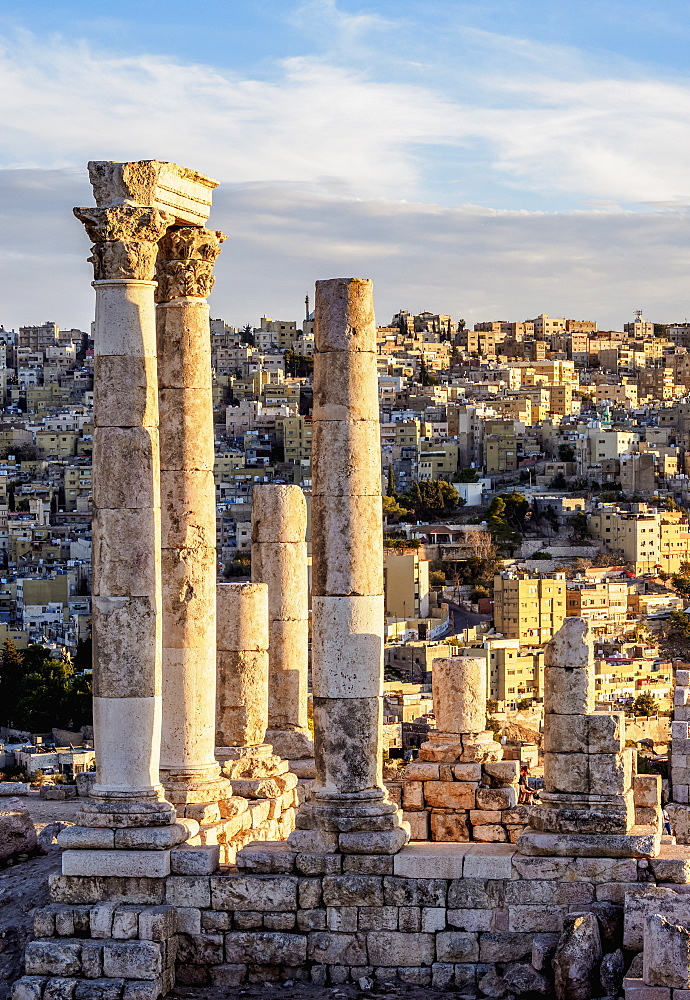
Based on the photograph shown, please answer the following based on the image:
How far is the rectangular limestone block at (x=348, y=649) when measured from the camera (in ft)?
70.3

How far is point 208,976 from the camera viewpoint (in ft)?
68.2

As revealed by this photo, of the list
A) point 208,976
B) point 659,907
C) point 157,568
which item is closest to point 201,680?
point 157,568

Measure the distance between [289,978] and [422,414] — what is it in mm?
177314

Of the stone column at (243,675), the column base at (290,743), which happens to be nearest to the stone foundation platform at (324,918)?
the stone column at (243,675)

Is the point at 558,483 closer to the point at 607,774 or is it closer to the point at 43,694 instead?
the point at 43,694

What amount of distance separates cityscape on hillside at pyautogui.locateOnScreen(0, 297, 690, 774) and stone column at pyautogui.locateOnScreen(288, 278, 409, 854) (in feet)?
145

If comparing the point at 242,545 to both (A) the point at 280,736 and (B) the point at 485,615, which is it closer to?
(B) the point at 485,615

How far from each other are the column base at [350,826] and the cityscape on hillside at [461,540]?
44.1 metres

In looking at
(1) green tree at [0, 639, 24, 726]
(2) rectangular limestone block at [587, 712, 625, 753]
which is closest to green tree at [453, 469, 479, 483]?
(1) green tree at [0, 639, 24, 726]

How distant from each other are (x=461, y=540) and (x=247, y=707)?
123m

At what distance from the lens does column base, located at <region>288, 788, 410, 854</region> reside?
2097cm

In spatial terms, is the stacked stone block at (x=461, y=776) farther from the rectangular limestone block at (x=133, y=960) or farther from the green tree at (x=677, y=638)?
the green tree at (x=677, y=638)

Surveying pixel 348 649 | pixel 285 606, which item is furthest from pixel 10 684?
pixel 348 649

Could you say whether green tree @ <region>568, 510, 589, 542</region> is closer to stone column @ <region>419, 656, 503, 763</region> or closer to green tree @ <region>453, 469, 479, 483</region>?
green tree @ <region>453, 469, 479, 483</region>
